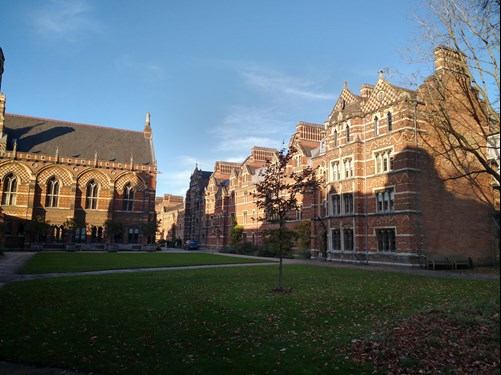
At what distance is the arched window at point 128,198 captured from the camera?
58750 mm

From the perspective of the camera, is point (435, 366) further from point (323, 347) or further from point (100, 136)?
point (100, 136)

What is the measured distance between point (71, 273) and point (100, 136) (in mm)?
44950

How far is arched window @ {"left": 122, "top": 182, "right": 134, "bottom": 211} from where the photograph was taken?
2313 inches

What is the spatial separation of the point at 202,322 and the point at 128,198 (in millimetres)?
52031

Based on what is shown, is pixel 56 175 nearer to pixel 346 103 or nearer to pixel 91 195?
pixel 91 195

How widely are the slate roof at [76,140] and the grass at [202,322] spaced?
147 feet

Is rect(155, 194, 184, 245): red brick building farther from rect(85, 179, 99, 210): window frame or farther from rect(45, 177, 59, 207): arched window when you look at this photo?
rect(45, 177, 59, 207): arched window

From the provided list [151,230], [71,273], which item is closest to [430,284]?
[71,273]

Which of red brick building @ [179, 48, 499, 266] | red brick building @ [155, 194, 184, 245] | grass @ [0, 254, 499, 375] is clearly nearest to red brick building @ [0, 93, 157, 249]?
red brick building @ [179, 48, 499, 266]

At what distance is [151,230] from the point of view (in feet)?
185

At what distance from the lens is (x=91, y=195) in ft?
186

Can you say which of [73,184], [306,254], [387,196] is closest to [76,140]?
[73,184]

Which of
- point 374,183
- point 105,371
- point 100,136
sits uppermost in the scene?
point 100,136

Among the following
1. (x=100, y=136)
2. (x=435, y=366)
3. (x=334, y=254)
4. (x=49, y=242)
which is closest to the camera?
(x=435, y=366)
